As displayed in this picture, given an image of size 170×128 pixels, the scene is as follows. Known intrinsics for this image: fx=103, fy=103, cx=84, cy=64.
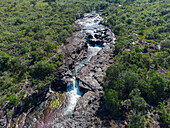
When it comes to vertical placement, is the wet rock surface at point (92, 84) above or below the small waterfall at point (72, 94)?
above

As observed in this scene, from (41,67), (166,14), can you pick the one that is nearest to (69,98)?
(41,67)

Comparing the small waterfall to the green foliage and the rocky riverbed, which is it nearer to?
the rocky riverbed

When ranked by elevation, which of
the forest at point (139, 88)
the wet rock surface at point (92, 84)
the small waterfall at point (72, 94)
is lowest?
the small waterfall at point (72, 94)

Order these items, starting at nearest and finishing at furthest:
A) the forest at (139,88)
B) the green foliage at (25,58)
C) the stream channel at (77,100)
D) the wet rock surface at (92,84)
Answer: the forest at (139,88) → the wet rock surface at (92,84) → the stream channel at (77,100) → the green foliage at (25,58)

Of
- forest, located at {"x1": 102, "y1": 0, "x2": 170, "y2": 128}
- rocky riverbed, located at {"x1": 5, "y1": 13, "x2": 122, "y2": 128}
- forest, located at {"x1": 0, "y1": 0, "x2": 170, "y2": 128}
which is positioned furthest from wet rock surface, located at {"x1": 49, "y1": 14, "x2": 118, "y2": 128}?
forest, located at {"x1": 102, "y1": 0, "x2": 170, "y2": 128}

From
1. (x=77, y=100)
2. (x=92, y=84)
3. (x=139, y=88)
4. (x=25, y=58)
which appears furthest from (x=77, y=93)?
(x=25, y=58)

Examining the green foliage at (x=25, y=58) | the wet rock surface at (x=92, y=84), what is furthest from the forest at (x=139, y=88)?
the green foliage at (x=25, y=58)

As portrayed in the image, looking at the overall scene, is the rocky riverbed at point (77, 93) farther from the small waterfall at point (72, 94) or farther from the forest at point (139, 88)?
the forest at point (139, 88)
